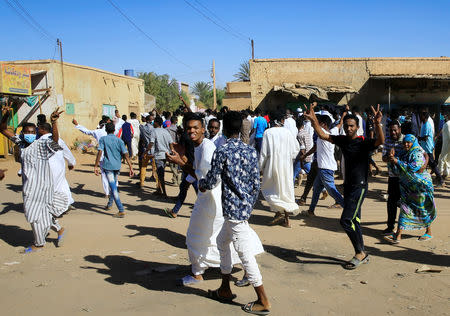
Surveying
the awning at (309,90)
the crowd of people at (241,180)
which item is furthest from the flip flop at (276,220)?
the awning at (309,90)

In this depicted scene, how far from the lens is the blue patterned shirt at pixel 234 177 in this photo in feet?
11.8

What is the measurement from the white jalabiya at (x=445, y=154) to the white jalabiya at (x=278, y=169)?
5763 mm

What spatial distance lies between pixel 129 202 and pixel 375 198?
5.22 meters

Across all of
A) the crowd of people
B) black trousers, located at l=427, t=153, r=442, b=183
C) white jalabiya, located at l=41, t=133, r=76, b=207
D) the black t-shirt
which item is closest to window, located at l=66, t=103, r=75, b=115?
the crowd of people

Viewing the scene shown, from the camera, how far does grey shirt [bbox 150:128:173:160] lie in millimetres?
8930

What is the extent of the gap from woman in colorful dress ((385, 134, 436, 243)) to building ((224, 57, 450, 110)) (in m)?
14.8

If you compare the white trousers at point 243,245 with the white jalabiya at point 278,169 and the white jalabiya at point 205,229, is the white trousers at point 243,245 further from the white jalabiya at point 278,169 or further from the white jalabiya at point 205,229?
the white jalabiya at point 278,169

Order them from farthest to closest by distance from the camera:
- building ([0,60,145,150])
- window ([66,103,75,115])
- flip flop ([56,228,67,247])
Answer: window ([66,103,75,115]), building ([0,60,145,150]), flip flop ([56,228,67,247])

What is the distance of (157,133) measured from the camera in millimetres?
9062

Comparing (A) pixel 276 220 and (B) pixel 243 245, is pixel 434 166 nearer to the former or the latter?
(A) pixel 276 220

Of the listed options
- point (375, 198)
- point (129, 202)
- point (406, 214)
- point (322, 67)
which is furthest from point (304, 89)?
point (406, 214)

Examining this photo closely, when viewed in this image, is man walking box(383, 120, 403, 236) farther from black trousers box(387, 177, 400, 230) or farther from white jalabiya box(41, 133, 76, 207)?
white jalabiya box(41, 133, 76, 207)

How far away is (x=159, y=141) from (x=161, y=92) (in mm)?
37569

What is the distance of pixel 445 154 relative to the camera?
10.4 m
